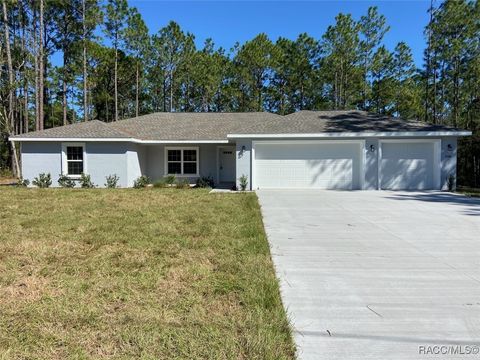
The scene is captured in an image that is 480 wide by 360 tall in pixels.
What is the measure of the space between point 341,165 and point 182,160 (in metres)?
8.52

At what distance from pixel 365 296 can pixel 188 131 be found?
1593 centimetres

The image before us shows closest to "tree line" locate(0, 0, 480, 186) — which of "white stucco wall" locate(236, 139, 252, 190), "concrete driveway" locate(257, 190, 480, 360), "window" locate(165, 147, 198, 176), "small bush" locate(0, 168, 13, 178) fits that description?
"small bush" locate(0, 168, 13, 178)

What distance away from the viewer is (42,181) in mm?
15273

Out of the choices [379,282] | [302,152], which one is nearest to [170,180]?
[302,152]

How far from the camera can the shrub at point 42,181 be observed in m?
15.3

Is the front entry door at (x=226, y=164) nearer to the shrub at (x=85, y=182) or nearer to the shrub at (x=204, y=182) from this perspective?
the shrub at (x=204, y=182)

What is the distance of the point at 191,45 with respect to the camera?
3134 cm

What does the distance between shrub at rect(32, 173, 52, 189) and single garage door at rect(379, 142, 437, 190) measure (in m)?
15.6

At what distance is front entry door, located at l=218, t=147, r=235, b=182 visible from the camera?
18.4 meters

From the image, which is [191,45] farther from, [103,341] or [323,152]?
[103,341]

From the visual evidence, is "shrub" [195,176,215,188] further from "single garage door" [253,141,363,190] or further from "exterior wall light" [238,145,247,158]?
"single garage door" [253,141,363,190]

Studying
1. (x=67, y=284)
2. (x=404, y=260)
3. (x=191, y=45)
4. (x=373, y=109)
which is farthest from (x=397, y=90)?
(x=67, y=284)

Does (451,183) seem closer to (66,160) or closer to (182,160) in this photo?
(182,160)

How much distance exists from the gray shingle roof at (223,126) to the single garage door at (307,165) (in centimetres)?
78
